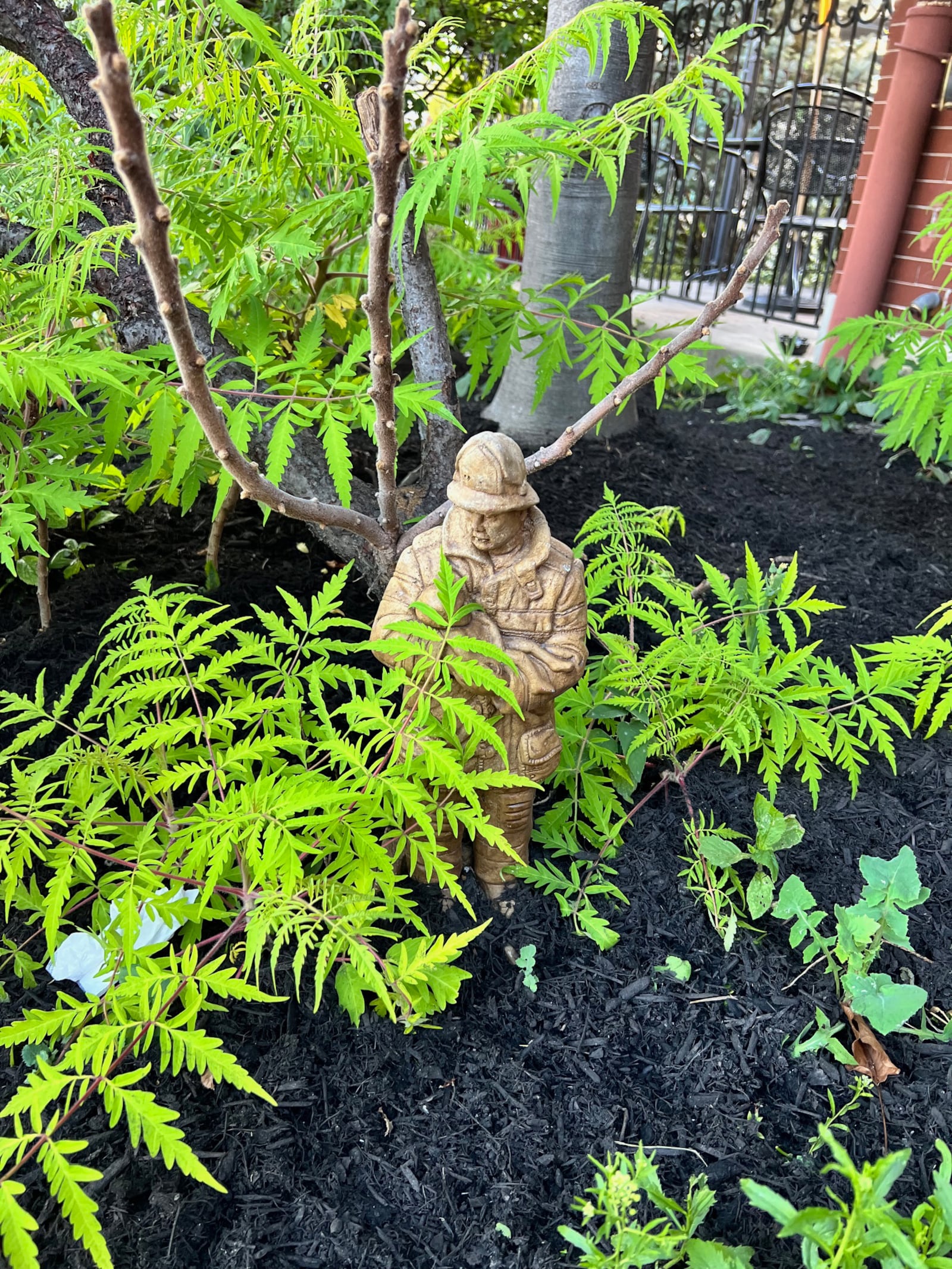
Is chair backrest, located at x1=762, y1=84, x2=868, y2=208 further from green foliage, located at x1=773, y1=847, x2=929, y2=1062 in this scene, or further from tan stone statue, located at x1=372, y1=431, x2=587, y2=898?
green foliage, located at x1=773, y1=847, x2=929, y2=1062

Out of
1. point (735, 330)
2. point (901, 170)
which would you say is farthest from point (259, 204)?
point (735, 330)

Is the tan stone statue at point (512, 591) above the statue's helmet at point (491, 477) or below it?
below

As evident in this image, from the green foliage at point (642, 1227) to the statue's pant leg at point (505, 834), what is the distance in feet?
2.52

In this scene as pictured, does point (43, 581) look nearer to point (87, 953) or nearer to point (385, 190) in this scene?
point (87, 953)

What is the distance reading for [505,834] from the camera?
2.35m

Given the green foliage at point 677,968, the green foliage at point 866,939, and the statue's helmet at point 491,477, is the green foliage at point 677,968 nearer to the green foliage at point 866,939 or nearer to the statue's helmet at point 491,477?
the green foliage at point 866,939

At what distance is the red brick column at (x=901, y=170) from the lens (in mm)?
5789

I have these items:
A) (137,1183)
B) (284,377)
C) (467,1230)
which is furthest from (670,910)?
(284,377)

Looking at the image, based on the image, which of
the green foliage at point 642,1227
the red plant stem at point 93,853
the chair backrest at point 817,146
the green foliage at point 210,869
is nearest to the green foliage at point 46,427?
the green foliage at point 210,869

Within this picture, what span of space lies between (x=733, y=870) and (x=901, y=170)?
5739mm

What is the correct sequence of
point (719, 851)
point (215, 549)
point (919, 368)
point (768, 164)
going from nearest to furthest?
1. point (719, 851)
2. point (215, 549)
3. point (919, 368)
4. point (768, 164)

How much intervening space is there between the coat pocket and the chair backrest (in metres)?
5.84

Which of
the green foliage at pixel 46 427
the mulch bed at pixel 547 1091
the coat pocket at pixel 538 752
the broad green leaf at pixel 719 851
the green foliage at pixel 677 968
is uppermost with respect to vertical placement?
the green foliage at pixel 46 427

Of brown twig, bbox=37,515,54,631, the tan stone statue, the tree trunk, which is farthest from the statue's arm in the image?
the tree trunk
